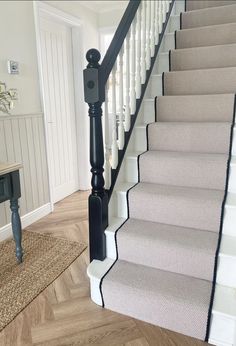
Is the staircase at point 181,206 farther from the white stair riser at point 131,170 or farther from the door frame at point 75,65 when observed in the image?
Result: the door frame at point 75,65

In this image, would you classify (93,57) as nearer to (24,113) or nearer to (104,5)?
(24,113)

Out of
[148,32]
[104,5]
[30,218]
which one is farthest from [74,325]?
[104,5]

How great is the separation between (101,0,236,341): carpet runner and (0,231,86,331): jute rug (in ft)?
1.76

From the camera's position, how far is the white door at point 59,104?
10.5 feet

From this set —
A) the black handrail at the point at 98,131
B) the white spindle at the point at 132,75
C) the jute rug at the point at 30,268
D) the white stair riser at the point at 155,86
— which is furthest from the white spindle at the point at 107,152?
the white stair riser at the point at 155,86

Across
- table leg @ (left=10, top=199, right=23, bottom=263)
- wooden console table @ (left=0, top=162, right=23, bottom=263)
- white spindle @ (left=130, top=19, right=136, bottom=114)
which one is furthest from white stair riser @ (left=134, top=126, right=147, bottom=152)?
table leg @ (left=10, top=199, right=23, bottom=263)

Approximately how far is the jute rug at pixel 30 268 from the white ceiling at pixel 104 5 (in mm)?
2902

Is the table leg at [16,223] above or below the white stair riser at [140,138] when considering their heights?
below

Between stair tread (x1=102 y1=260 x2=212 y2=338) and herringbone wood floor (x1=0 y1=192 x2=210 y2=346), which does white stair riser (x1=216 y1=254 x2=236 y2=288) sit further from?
herringbone wood floor (x1=0 y1=192 x2=210 y2=346)

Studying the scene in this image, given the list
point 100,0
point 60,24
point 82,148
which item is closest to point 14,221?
point 82,148

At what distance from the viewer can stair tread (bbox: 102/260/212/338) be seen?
140cm

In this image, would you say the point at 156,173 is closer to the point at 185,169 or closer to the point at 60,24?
the point at 185,169

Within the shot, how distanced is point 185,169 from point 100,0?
2735 mm

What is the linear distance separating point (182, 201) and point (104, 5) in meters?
3.11
